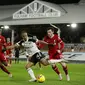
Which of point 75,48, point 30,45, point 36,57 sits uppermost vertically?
point 30,45

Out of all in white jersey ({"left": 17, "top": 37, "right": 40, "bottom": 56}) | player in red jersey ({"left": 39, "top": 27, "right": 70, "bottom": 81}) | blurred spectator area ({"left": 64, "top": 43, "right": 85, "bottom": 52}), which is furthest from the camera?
blurred spectator area ({"left": 64, "top": 43, "right": 85, "bottom": 52})

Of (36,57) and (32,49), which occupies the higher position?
(32,49)

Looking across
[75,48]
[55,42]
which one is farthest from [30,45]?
[75,48]

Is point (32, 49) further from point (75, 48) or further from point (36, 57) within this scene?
point (75, 48)

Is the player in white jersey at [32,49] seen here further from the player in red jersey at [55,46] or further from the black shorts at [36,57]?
the player in red jersey at [55,46]

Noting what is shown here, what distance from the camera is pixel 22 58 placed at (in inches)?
1378

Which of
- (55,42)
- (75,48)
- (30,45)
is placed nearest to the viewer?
(30,45)

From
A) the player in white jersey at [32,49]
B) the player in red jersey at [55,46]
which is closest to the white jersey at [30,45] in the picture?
the player in white jersey at [32,49]

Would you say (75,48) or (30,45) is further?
(75,48)

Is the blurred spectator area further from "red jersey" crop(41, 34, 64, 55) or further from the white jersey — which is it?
the white jersey

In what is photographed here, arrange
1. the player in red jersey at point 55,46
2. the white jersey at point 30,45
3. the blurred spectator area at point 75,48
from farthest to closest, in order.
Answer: the blurred spectator area at point 75,48
the player in red jersey at point 55,46
the white jersey at point 30,45

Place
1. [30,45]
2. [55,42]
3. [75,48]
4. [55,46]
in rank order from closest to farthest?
[30,45], [55,42], [55,46], [75,48]

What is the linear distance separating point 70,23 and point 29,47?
80.8ft

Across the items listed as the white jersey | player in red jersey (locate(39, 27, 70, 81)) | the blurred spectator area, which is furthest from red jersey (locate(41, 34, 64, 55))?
the blurred spectator area
